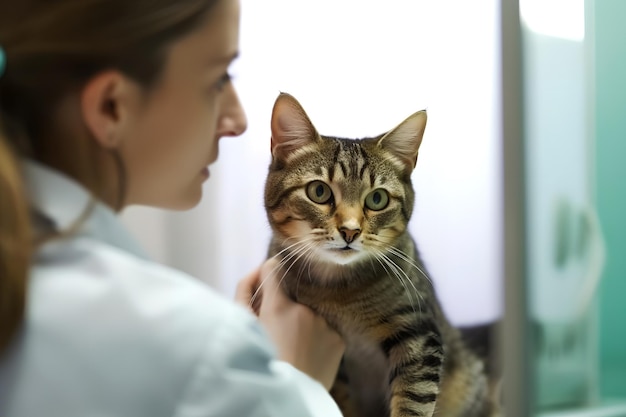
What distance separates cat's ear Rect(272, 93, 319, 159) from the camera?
84 centimetres

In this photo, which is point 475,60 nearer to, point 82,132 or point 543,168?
point 543,168

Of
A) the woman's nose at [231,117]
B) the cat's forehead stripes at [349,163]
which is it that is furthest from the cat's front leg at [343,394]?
the woman's nose at [231,117]

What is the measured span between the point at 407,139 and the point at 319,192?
136 mm

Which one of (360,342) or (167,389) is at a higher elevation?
(167,389)

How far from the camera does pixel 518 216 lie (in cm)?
68

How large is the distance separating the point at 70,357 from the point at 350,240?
417mm

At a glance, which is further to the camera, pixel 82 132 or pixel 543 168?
pixel 543 168

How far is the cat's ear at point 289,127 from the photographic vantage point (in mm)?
844

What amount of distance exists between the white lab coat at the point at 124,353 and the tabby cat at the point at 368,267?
0.36 metres

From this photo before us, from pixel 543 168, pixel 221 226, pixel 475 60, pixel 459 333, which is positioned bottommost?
pixel 459 333

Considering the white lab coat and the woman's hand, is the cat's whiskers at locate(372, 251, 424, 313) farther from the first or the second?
the white lab coat

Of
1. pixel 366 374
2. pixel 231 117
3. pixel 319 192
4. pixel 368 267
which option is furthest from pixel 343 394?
pixel 231 117

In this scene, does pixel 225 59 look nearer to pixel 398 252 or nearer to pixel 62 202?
pixel 62 202

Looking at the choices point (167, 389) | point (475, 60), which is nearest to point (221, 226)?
point (475, 60)
